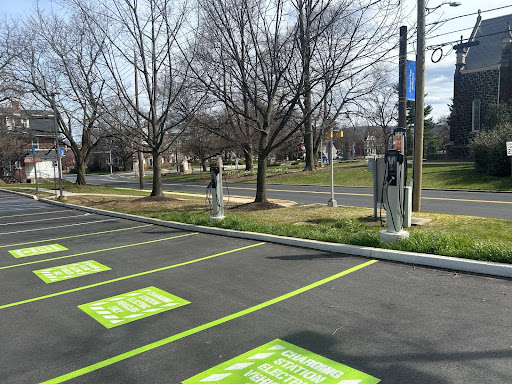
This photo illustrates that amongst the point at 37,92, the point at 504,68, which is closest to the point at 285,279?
the point at 37,92

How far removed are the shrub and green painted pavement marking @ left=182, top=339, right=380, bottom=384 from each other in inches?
878

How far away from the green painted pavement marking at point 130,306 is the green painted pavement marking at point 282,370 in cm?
166

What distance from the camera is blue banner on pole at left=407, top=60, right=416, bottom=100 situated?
10062 mm

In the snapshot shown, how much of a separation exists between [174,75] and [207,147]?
1271 inches

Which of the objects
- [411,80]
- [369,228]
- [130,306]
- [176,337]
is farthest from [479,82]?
[176,337]

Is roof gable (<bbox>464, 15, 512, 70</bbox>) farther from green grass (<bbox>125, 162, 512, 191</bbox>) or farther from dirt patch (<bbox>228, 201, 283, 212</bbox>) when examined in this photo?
dirt patch (<bbox>228, 201, 283, 212</bbox>)

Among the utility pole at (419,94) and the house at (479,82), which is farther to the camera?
the house at (479,82)

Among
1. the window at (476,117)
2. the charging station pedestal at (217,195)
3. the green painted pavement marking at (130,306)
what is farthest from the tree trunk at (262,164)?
the window at (476,117)

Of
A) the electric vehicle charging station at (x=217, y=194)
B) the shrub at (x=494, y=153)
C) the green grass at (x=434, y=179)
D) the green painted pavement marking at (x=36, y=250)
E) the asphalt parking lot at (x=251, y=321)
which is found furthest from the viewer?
the shrub at (x=494, y=153)

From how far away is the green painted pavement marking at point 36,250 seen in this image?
330 inches

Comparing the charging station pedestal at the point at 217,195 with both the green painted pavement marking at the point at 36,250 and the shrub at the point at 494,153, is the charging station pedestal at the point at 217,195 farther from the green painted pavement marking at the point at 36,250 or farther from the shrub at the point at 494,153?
the shrub at the point at 494,153

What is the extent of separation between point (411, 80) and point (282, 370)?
9.02 metres

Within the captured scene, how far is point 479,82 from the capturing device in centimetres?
3494

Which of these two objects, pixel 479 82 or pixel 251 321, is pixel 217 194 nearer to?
pixel 251 321
